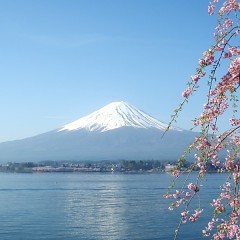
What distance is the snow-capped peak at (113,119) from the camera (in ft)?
184

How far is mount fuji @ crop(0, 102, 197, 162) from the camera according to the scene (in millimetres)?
48406

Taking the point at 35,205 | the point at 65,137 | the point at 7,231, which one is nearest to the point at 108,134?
the point at 65,137

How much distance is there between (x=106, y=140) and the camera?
180 feet

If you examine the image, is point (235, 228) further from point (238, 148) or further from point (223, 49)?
point (223, 49)

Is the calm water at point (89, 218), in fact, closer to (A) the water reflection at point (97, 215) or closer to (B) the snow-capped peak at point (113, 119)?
(A) the water reflection at point (97, 215)

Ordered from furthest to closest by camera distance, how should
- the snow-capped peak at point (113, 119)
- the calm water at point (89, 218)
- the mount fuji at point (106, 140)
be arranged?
1. the snow-capped peak at point (113, 119)
2. the mount fuji at point (106, 140)
3. the calm water at point (89, 218)

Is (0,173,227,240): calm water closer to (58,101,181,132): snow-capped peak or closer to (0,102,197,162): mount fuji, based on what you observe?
(0,102,197,162): mount fuji

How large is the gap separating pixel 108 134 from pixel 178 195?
5492 cm

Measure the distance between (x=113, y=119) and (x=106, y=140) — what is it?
Answer: 4.95 m

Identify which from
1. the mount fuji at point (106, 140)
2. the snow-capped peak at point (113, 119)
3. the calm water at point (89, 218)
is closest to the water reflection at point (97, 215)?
the calm water at point (89, 218)

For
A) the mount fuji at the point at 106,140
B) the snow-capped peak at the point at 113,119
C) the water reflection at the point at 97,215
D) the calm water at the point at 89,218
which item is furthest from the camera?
the snow-capped peak at the point at 113,119

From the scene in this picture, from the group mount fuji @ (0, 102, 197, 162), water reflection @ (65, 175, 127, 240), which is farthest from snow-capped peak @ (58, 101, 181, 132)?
water reflection @ (65, 175, 127, 240)

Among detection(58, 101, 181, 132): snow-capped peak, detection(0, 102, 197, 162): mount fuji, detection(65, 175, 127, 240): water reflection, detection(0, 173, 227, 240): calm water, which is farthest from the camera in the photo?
detection(58, 101, 181, 132): snow-capped peak

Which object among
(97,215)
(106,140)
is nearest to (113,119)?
(106,140)
